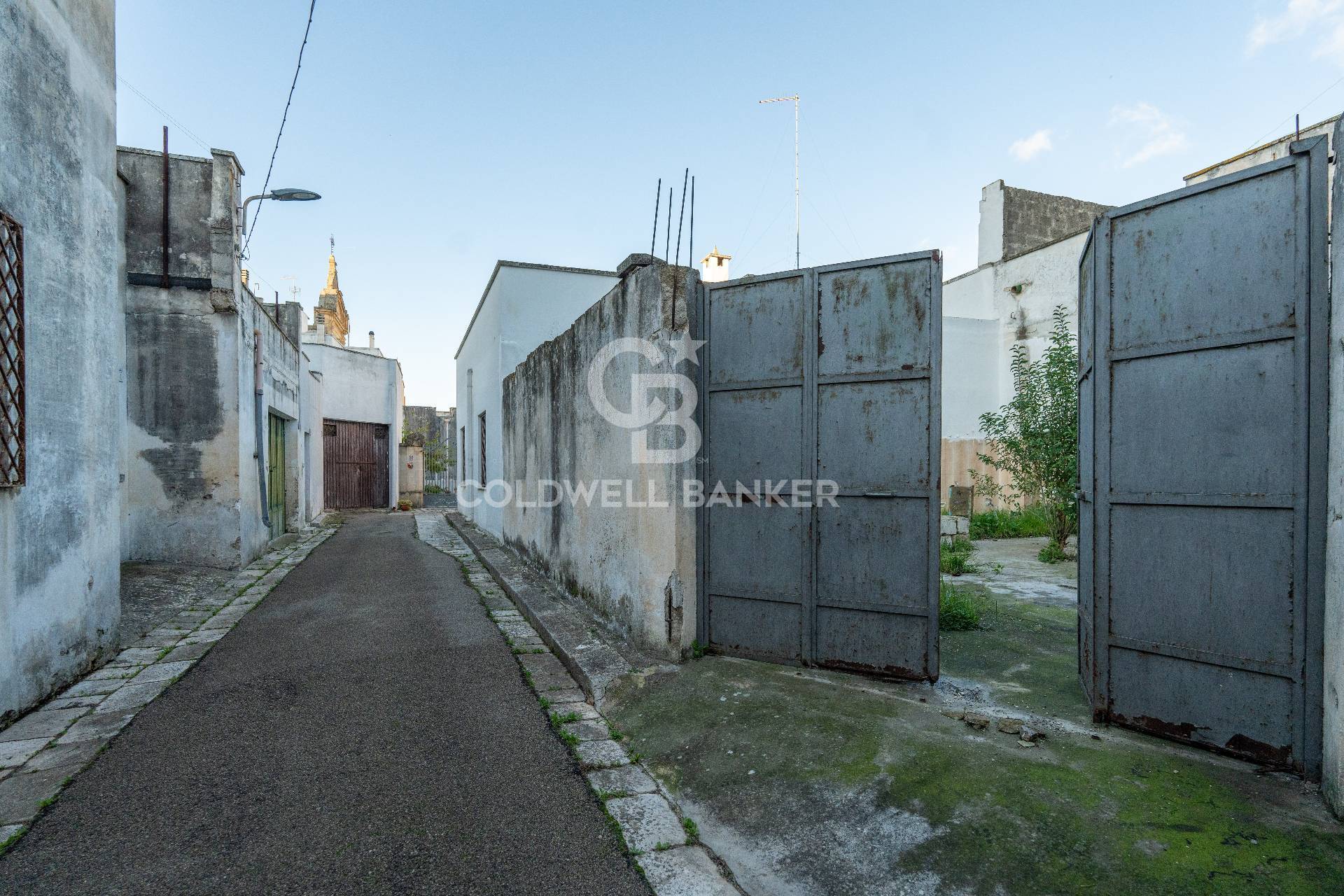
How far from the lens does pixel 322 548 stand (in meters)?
10.6

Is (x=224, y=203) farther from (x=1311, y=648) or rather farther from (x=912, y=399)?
(x=1311, y=648)

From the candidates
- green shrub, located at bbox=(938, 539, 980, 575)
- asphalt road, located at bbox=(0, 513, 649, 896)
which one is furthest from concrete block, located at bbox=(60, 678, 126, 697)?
green shrub, located at bbox=(938, 539, 980, 575)

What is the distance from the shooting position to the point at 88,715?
3.66m

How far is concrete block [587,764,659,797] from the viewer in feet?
9.25

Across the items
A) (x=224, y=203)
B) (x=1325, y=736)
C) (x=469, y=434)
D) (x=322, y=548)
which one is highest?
(x=224, y=203)

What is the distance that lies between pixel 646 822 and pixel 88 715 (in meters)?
3.32

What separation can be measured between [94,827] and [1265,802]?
4.32 m

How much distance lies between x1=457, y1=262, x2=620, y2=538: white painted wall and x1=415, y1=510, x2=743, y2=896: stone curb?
6218 mm

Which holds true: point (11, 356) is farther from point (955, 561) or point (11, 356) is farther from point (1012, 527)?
point (1012, 527)

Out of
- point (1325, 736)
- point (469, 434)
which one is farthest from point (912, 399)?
point (469, 434)

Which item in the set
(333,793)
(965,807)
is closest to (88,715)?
(333,793)

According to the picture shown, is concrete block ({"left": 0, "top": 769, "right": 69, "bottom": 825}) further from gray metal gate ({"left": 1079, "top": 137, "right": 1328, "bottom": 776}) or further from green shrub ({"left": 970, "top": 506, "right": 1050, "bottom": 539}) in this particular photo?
green shrub ({"left": 970, "top": 506, "right": 1050, "bottom": 539})

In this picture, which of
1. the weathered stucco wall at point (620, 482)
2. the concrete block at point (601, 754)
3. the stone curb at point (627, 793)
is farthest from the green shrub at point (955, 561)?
the concrete block at point (601, 754)

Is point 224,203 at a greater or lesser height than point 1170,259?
greater
